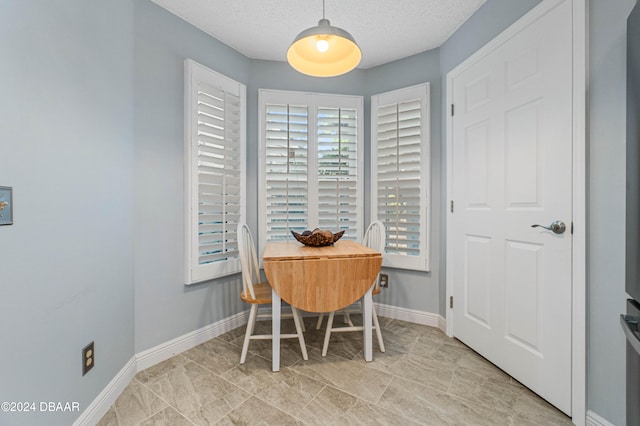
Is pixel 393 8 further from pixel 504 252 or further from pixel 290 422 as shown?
pixel 290 422

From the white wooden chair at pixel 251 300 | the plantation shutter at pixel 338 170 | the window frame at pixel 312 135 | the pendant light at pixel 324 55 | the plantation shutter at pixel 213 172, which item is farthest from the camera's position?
the plantation shutter at pixel 338 170

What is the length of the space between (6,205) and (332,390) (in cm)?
172

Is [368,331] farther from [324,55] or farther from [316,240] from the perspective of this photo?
[324,55]

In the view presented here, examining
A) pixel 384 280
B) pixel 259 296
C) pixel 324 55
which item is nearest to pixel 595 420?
pixel 384 280

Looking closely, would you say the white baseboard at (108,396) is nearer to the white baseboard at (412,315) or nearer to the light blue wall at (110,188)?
the light blue wall at (110,188)

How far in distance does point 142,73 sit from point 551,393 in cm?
307

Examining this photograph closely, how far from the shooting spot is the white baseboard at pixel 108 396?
138 cm

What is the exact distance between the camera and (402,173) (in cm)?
269

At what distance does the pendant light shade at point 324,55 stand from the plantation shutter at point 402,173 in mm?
1128

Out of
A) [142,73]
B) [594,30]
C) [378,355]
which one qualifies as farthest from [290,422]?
[594,30]

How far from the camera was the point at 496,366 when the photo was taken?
6.30 ft

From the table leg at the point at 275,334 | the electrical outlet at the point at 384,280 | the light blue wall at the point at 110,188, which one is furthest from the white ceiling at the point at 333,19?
the electrical outlet at the point at 384,280

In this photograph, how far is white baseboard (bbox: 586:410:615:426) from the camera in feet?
4.28

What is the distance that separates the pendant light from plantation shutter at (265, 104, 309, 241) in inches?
40.4
